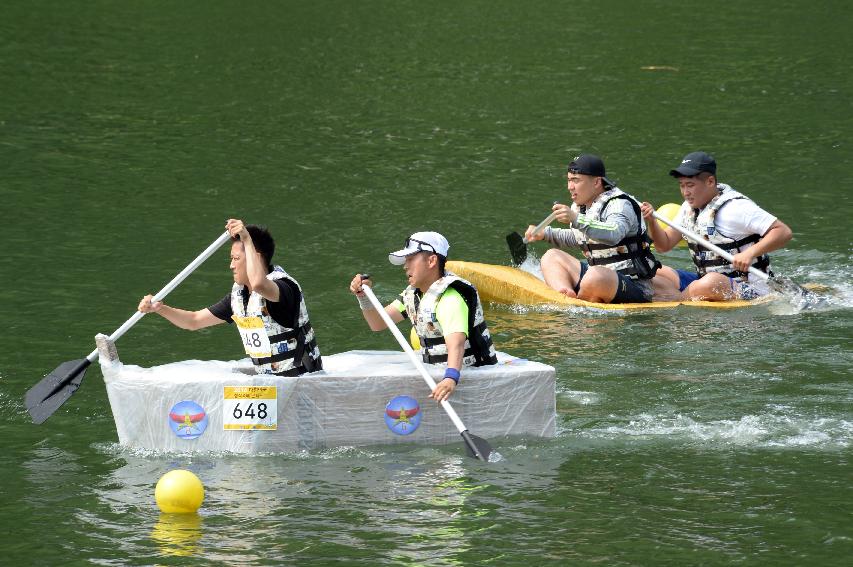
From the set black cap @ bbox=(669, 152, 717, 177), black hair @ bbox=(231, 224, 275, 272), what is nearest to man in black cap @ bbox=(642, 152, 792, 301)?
black cap @ bbox=(669, 152, 717, 177)

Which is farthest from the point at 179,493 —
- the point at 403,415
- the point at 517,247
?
the point at 517,247

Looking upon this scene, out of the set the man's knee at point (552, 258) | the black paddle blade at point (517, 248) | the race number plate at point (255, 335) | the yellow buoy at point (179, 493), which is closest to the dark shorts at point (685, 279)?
the man's knee at point (552, 258)

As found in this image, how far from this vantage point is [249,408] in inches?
369

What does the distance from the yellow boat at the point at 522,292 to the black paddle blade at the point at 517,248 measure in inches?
27.5

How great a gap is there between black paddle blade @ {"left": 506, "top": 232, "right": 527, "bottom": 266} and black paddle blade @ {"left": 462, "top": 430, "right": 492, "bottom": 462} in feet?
17.1

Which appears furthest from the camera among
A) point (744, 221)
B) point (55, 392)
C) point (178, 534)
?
point (744, 221)

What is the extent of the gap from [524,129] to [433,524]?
12877 millimetres

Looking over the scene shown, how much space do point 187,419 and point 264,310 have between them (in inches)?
32.8

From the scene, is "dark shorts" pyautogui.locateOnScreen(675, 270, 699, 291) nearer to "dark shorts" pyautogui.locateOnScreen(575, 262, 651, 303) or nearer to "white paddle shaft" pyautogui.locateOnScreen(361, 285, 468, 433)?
"dark shorts" pyautogui.locateOnScreen(575, 262, 651, 303)

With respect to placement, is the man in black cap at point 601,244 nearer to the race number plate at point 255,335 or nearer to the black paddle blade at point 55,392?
the race number plate at point 255,335

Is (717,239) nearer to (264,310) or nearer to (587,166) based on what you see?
(587,166)

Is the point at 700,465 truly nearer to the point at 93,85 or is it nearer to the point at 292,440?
the point at 292,440

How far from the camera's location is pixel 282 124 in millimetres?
20875

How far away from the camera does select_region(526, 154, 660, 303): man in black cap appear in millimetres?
12984
